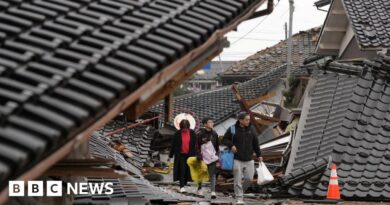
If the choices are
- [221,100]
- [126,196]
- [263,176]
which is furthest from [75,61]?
[221,100]

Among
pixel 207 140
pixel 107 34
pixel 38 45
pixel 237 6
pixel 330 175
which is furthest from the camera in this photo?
pixel 207 140

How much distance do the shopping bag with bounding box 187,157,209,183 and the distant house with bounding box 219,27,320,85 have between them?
2626cm

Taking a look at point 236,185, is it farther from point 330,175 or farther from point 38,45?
point 38,45

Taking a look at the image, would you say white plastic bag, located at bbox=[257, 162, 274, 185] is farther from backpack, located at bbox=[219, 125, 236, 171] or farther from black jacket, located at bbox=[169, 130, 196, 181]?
black jacket, located at bbox=[169, 130, 196, 181]

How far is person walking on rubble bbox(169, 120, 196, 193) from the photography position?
15047 mm

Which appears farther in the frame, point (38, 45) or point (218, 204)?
point (218, 204)

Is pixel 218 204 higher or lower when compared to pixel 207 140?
lower

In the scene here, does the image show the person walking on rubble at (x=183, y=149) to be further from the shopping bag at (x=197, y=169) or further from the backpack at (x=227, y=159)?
the backpack at (x=227, y=159)

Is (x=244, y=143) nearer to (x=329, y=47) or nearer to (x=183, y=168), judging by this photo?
(x=183, y=168)

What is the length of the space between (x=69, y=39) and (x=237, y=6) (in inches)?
89.0

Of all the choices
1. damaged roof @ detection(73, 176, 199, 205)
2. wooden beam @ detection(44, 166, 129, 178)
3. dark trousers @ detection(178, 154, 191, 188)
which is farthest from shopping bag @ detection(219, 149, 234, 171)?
wooden beam @ detection(44, 166, 129, 178)

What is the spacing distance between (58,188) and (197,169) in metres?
8.24

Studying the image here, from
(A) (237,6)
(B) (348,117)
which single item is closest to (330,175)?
(B) (348,117)

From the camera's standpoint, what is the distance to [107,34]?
4852 mm
